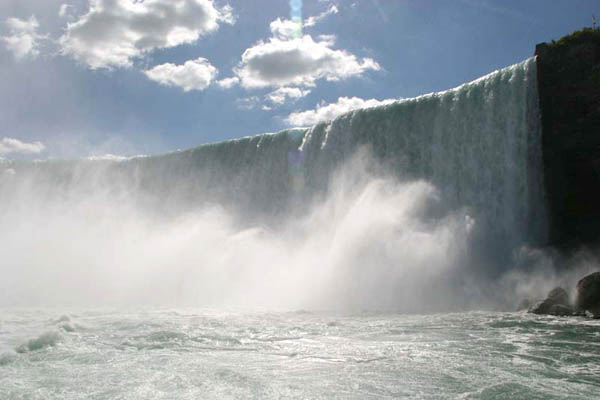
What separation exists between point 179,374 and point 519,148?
40.6 ft

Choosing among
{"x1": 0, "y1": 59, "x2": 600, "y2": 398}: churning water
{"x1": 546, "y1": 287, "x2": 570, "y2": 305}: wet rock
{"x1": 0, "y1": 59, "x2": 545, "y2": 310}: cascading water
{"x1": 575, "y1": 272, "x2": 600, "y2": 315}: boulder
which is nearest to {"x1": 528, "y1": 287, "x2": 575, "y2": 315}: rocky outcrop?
{"x1": 546, "y1": 287, "x2": 570, "y2": 305}: wet rock

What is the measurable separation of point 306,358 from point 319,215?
12406 mm

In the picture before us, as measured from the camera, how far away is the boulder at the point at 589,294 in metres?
11.1

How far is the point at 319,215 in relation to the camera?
19438mm

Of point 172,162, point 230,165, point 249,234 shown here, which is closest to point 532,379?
point 249,234

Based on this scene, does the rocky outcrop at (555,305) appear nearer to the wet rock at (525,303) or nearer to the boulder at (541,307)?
the boulder at (541,307)

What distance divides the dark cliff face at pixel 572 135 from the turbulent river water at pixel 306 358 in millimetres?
4640

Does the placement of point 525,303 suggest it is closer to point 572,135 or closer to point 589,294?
point 589,294

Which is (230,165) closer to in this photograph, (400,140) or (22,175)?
(400,140)

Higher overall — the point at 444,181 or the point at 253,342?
the point at 444,181

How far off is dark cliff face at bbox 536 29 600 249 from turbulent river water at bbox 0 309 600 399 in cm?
464

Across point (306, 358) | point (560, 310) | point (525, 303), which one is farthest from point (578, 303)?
point (306, 358)

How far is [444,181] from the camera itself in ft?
53.5

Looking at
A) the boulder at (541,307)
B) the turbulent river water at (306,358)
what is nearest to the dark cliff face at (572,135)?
the boulder at (541,307)
